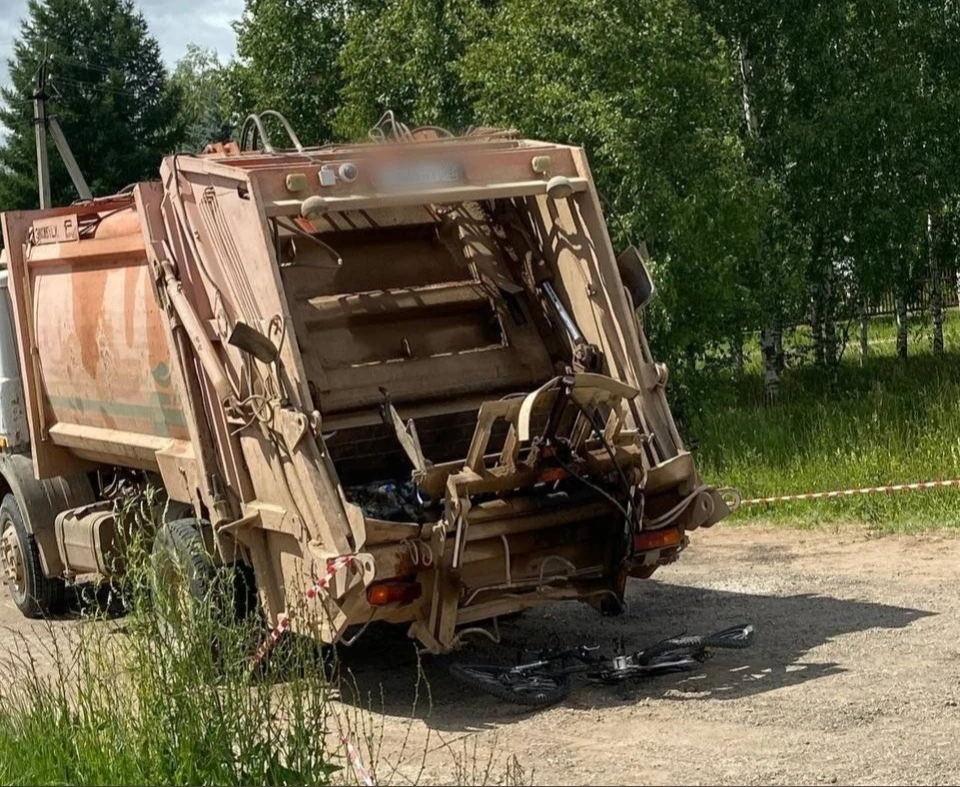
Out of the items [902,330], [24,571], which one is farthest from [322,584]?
[902,330]

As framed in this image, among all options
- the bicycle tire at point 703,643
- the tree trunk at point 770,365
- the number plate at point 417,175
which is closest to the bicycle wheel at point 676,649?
the bicycle tire at point 703,643

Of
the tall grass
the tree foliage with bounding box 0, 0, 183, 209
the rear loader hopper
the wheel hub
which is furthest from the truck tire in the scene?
the tree foliage with bounding box 0, 0, 183, 209

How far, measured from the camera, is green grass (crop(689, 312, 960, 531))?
12.2 metres

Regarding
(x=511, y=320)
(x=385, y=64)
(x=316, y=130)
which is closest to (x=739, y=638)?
(x=511, y=320)

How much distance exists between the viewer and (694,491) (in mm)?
7965

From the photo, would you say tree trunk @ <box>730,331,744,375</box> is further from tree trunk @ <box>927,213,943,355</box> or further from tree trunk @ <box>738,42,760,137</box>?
tree trunk @ <box>927,213,943,355</box>

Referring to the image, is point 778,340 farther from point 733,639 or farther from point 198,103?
point 198,103

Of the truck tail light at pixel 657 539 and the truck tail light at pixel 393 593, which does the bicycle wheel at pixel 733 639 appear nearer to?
the truck tail light at pixel 657 539

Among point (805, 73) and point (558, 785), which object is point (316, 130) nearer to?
point (805, 73)

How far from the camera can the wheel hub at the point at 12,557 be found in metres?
10.7

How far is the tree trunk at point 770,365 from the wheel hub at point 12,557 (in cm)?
1051

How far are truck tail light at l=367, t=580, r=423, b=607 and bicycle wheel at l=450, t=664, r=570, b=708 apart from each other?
498mm

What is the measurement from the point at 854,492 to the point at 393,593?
244 inches

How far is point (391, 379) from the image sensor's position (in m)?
8.24
